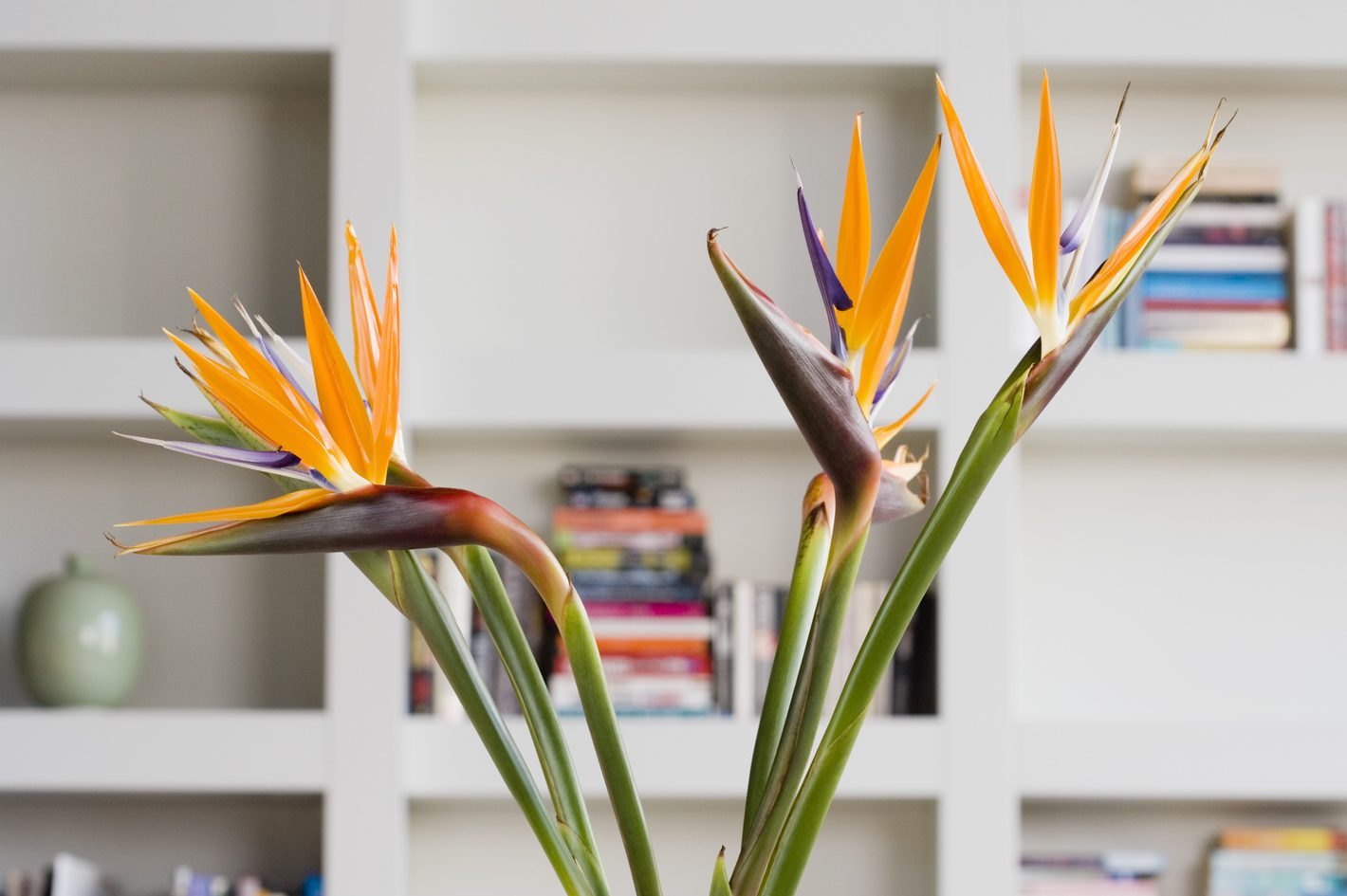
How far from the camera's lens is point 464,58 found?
221cm

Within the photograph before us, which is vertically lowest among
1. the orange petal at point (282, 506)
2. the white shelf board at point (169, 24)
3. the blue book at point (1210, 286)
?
the orange petal at point (282, 506)

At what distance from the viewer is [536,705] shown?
49 cm

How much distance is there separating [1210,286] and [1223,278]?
0.08 ft

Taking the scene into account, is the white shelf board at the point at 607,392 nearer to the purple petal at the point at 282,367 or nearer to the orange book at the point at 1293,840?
the orange book at the point at 1293,840

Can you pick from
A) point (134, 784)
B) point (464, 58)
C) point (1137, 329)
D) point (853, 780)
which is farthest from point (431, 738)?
point (1137, 329)

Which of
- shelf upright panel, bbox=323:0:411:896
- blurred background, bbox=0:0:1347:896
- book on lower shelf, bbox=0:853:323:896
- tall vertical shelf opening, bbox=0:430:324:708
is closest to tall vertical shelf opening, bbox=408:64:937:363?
blurred background, bbox=0:0:1347:896

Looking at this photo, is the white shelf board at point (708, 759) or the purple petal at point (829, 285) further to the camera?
the white shelf board at point (708, 759)

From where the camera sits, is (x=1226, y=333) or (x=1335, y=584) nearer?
(x=1226, y=333)

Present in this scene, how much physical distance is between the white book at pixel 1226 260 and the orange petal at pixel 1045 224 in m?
1.90

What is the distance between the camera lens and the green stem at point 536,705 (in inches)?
19.2

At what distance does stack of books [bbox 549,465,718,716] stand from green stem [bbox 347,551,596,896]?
64.5 inches

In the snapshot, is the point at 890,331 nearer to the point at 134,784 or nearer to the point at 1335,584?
the point at 134,784

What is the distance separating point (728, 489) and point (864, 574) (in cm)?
27

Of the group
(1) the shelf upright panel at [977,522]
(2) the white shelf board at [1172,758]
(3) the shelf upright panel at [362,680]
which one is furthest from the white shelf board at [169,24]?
(2) the white shelf board at [1172,758]
